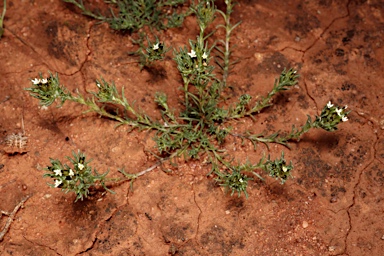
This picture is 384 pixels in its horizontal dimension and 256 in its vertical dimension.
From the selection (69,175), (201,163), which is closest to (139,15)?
(201,163)

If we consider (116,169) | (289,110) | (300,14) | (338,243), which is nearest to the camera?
(338,243)

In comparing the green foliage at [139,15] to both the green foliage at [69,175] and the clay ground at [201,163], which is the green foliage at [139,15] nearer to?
the clay ground at [201,163]

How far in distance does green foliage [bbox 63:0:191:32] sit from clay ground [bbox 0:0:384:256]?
0.13m

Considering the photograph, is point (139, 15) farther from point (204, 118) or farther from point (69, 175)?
point (69, 175)

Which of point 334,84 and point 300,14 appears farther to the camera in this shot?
point 300,14

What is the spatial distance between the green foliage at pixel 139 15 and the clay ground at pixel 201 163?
126mm

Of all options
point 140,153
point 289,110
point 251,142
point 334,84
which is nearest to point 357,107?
point 334,84

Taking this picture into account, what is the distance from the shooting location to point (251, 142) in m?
4.59

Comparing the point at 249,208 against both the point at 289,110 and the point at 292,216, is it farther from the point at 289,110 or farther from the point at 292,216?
the point at 289,110

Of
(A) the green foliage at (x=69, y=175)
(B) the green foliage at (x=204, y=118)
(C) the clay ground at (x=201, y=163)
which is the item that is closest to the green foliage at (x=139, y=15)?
(C) the clay ground at (x=201, y=163)

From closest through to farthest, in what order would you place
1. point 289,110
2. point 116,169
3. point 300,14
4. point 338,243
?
point 338,243, point 116,169, point 289,110, point 300,14

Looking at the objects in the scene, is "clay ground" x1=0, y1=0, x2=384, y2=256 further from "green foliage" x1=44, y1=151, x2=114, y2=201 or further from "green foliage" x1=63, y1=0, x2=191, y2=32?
"green foliage" x1=44, y1=151, x2=114, y2=201

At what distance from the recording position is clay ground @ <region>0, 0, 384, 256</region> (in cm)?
411

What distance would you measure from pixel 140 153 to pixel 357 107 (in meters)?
2.39
